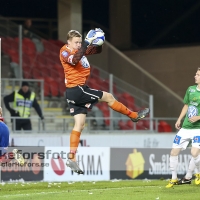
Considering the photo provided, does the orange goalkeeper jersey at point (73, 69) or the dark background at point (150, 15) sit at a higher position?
the dark background at point (150, 15)

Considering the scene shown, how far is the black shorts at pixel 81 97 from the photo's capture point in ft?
35.3

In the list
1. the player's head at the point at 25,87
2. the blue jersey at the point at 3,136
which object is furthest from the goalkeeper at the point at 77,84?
the player's head at the point at 25,87

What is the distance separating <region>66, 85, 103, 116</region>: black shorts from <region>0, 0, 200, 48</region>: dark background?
11.7m

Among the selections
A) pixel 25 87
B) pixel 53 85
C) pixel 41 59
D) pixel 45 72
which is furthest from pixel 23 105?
pixel 41 59

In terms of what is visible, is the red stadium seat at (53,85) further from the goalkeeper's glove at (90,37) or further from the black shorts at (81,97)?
the goalkeeper's glove at (90,37)

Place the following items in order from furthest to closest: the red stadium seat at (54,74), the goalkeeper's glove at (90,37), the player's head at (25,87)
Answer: the red stadium seat at (54,74) < the player's head at (25,87) < the goalkeeper's glove at (90,37)

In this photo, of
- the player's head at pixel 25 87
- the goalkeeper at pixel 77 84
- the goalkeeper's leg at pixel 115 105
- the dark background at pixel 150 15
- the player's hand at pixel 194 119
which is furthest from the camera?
the dark background at pixel 150 15

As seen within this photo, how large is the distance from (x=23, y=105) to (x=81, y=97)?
6939 mm

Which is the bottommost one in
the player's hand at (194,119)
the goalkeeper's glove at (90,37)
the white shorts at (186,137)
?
the white shorts at (186,137)

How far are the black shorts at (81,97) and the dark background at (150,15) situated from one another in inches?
462

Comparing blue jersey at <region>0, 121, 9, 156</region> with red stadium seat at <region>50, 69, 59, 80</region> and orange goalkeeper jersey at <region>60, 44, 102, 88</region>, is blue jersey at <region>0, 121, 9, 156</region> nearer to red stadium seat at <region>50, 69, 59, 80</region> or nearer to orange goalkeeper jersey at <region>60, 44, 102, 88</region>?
orange goalkeeper jersey at <region>60, 44, 102, 88</region>

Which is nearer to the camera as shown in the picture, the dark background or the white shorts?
the white shorts

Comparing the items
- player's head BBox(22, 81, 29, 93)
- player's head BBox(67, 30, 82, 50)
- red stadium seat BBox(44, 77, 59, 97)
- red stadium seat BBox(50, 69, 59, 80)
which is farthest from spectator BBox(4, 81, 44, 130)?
player's head BBox(67, 30, 82, 50)

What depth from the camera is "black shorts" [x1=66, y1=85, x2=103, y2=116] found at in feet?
35.3
